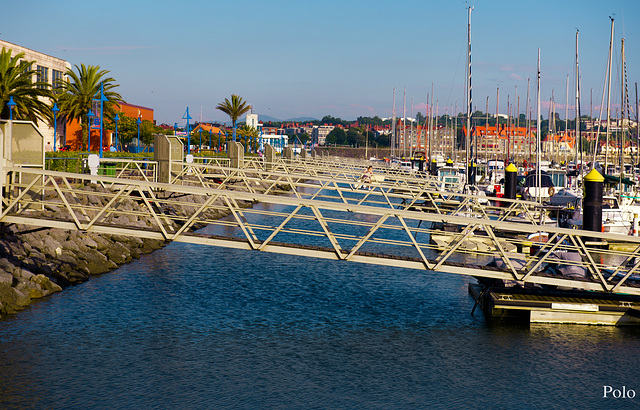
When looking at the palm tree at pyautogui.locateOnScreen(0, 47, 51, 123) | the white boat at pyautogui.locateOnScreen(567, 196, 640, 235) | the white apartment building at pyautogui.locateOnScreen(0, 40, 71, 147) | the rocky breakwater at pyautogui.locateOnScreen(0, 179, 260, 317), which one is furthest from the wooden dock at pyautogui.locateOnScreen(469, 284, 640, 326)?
the white apartment building at pyautogui.locateOnScreen(0, 40, 71, 147)

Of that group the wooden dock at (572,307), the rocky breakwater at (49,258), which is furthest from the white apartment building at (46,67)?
the wooden dock at (572,307)

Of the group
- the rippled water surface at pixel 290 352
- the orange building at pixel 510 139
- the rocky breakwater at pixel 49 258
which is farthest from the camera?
the orange building at pixel 510 139

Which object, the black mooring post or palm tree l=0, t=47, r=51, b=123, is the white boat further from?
palm tree l=0, t=47, r=51, b=123

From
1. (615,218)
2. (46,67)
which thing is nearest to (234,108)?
(46,67)

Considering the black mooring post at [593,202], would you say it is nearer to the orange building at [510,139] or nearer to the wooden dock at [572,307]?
the wooden dock at [572,307]

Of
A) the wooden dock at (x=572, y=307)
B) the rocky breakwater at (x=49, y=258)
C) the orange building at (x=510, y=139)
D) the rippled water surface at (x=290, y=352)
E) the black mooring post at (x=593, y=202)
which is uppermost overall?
the orange building at (x=510, y=139)

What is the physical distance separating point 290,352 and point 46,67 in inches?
2869

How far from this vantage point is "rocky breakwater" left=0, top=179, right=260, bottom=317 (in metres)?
20.9

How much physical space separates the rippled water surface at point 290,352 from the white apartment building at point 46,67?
54.4 meters

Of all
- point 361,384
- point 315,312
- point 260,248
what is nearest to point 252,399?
point 361,384

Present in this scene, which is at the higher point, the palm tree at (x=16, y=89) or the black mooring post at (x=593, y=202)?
the palm tree at (x=16, y=89)

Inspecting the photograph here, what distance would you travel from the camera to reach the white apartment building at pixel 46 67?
7088 cm

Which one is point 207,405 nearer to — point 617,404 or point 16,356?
point 16,356

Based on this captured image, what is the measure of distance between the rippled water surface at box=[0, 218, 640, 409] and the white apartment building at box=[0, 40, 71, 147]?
54.4m
